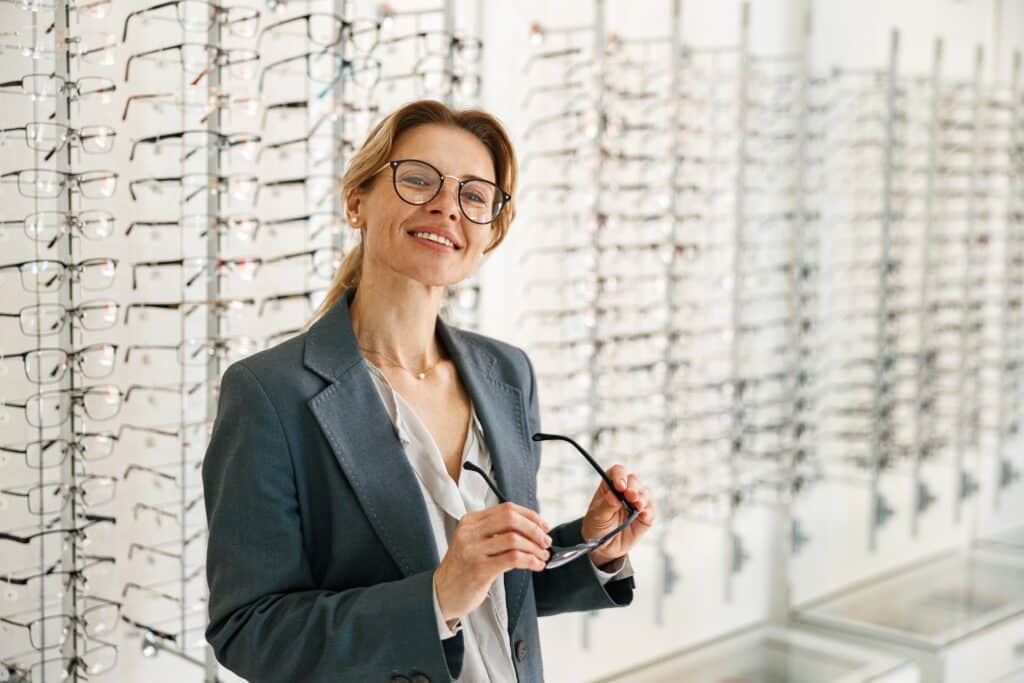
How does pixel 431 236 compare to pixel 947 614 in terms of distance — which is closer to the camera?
pixel 431 236

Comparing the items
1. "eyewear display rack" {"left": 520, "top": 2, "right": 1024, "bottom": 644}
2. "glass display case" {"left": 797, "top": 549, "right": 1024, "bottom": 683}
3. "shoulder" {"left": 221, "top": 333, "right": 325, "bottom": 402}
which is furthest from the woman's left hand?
"glass display case" {"left": 797, "top": 549, "right": 1024, "bottom": 683}

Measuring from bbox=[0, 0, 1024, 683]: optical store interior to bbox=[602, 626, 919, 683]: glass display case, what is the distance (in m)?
0.02

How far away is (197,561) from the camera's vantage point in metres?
2.90

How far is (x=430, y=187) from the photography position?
1.76 meters

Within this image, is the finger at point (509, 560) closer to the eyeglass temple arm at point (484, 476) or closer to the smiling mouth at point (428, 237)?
the eyeglass temple arm at point (484, 476)

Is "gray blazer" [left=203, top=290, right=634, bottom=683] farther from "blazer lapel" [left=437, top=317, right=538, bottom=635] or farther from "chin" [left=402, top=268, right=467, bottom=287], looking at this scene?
"chin" [left=402, top=268, right=467, bottom=287]

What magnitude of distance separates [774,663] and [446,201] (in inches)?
138

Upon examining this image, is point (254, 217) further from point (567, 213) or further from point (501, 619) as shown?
point (501, 619)

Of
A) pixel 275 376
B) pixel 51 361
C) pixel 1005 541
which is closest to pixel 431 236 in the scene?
pixel 275 376

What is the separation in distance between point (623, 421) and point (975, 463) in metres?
2.08

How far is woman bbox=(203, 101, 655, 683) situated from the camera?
5.11 feet

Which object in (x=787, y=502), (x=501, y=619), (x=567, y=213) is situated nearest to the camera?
(x=501, y=619)

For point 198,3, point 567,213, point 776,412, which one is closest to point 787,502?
point 776,412

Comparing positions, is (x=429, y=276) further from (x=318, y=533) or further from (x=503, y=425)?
(x=318, y=533)
